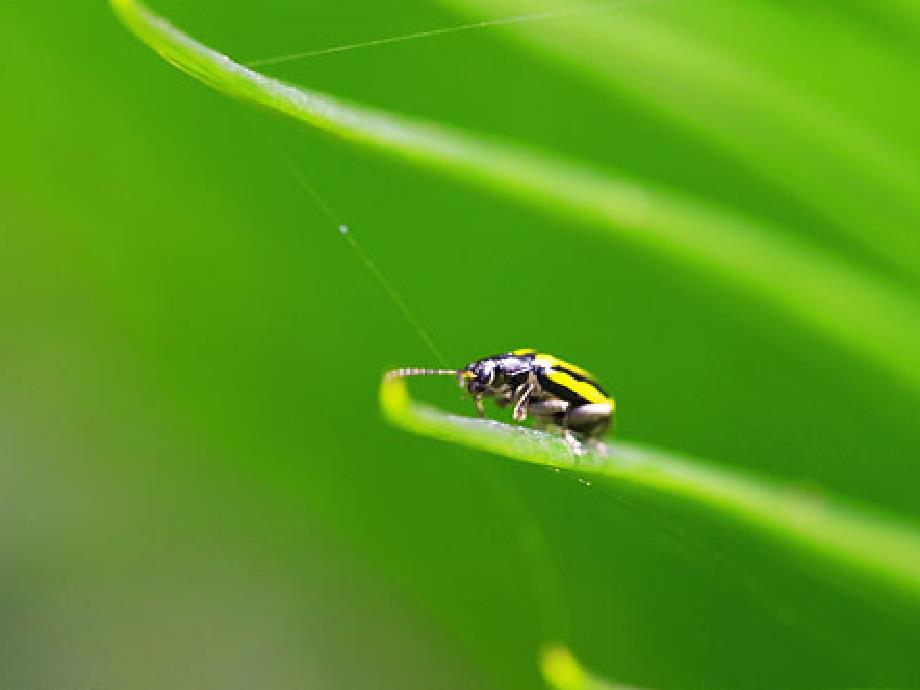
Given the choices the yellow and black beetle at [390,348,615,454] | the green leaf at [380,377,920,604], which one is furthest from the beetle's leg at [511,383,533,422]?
the green leaf at [380,377,920,604]

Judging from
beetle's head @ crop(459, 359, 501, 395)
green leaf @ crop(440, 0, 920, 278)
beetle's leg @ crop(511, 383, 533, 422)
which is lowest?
beetle's head @ crop(459, 359, 501, 395)

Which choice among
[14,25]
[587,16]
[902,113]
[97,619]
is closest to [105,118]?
[14,25]

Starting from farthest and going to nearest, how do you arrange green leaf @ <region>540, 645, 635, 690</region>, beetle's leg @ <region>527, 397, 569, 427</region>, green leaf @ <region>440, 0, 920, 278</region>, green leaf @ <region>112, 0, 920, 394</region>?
beetle's leg @ <region>527, 397, 569, 427</region>
green leaf @ <region>440, 0, 920, 278</region>
green leaf @ <region>540, 645, 635, 690</region>
green leaf @ <region>112, 0, 920, 394</region>

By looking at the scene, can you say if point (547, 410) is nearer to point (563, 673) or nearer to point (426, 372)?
point (426, 372)

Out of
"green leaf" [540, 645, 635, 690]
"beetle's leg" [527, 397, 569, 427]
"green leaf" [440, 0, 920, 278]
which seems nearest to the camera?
"green leaf" [540, 645, 635, 690]

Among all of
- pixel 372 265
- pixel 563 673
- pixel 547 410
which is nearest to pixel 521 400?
pixel 547 410

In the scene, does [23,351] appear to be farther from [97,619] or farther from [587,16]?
A: [587,16]

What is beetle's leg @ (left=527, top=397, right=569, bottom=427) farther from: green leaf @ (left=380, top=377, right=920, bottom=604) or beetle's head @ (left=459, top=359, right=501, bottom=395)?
green leaf @ (left=380, top=377, right=920, bottom=604)
